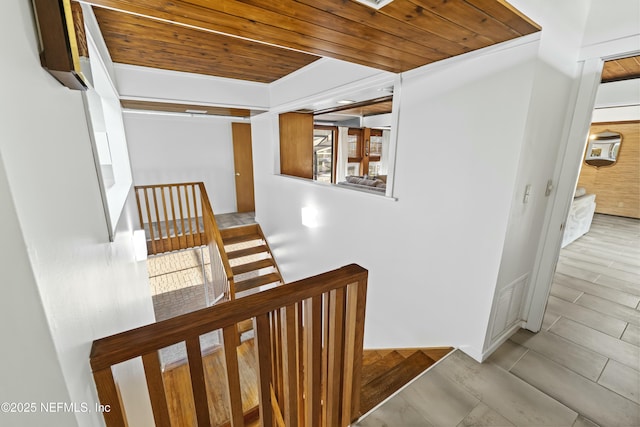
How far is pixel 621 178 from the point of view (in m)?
6.01

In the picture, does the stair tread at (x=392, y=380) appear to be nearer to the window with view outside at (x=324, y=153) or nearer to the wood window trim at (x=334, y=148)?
the window with view outside at (x=324, y=153)

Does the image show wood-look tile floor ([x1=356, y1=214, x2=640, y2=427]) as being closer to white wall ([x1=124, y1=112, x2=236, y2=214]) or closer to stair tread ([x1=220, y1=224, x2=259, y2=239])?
stair tread ([x1=220, y1=224, x2=259, y2=239])

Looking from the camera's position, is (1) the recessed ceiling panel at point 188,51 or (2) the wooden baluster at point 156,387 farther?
(1) the recessed ceiling panel at point 188,51

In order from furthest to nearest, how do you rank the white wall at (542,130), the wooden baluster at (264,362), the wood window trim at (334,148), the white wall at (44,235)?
the wood window trim at (334,148), the white wall at (542,130), the wooden baluster at (264,362), the white wall at (44,235)

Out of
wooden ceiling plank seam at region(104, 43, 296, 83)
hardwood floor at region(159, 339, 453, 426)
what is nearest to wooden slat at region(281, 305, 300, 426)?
hardwood floor at region(159, 339, 453, 426)

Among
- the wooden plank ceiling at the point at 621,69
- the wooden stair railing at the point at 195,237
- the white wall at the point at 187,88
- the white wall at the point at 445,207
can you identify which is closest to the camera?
the white wall at the point at 445,207

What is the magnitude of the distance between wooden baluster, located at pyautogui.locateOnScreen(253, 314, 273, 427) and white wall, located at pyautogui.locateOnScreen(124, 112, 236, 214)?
18.1 ft

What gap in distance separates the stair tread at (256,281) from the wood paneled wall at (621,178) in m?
7.98

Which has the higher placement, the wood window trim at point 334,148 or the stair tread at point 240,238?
the wood window trim at point 334,148

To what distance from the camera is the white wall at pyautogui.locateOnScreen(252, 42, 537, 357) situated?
1523 millimetres

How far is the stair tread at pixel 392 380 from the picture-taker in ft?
5.42

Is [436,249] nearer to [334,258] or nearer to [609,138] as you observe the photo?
[334,258]

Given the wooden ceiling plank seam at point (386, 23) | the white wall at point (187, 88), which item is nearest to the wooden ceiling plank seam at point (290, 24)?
the wooden ceiling plank seam at point (386, 23)

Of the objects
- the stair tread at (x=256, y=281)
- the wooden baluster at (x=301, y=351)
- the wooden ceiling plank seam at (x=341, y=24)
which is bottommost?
the stair tread at (x=256, y=281)
